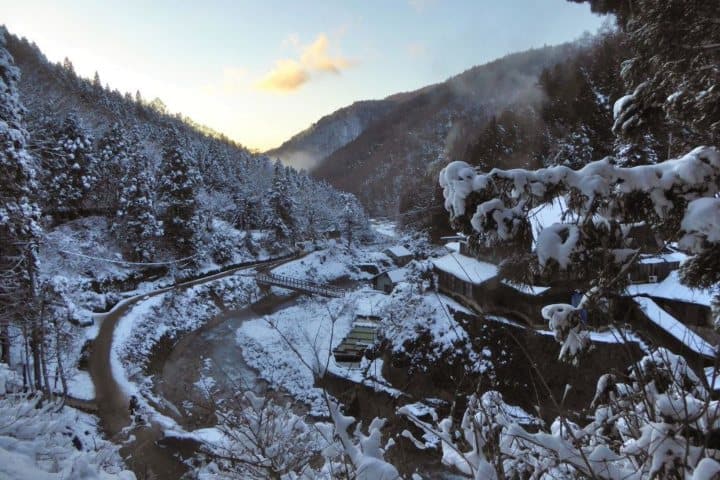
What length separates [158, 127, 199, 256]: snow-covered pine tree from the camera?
31.6 metres

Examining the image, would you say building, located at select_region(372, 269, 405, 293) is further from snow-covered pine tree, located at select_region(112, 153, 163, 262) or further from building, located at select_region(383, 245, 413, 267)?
snow-covered pine tree, located at select_region(112, 153, 163, 262)

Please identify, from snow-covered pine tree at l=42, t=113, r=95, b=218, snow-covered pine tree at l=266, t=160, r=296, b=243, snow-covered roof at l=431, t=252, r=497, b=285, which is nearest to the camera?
snow-covered roof at l=431, t=252, r=497, b=285

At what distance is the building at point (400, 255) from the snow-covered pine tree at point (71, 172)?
A: 29880mm

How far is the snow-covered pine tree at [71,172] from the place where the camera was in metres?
29.7

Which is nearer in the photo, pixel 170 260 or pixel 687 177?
pixel 687 177

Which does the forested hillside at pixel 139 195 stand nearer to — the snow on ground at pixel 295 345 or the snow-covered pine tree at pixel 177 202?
the snow-covered pine tree at pixel 177 202

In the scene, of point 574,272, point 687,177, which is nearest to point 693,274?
point 687,177

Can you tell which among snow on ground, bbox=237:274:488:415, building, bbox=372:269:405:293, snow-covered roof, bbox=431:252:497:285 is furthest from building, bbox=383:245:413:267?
snow-covered roof, bbox=431:252:497:285

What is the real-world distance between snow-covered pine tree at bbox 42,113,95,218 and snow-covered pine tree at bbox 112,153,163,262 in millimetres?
3963

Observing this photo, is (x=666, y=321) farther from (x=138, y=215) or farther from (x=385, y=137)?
(x=385, y=137)

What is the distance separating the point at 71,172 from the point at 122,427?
2507 centimetres

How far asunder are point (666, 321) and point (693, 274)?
1294 centimetres

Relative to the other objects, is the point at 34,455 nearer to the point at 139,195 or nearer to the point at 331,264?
the point at 139,195

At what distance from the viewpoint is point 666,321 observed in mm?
13422
